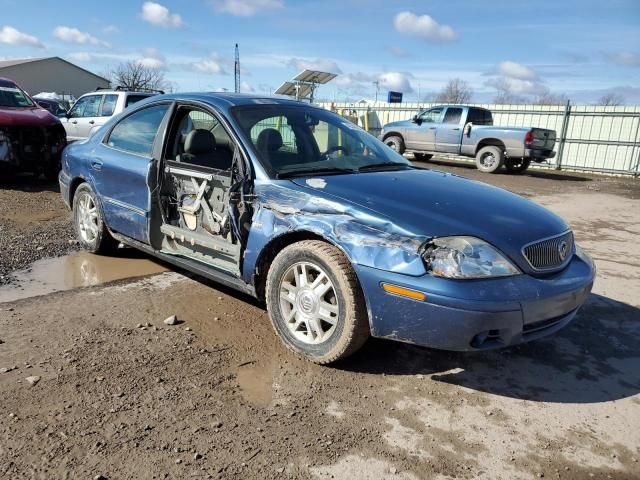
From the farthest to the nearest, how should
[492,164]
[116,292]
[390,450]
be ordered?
[492,164] → [116,292] → [390,450]

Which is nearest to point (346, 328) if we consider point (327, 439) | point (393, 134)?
point (327, 439)

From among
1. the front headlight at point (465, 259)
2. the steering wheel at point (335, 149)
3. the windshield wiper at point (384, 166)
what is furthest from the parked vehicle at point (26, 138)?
the front headlight at point (465, 259)

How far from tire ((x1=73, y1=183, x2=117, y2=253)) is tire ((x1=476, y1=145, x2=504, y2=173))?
13.3 meters

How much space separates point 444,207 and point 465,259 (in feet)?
1.55

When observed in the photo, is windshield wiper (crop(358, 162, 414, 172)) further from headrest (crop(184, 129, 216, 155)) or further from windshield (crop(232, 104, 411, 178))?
headrest (crop(184, 129, 216, 155))

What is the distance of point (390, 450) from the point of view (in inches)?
99.0

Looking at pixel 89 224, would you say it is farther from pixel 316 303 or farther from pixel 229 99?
pixel 316 303

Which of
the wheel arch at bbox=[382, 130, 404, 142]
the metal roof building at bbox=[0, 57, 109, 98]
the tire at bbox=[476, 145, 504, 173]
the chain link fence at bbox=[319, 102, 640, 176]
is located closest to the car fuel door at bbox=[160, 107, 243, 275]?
the chain link fence at bbox=[319, 102, 640, 176]

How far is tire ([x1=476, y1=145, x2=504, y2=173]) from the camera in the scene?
52.4 ft

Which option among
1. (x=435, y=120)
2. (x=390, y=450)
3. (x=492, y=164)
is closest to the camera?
(x=390, y=450)

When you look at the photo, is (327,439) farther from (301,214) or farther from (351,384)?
(301,214)

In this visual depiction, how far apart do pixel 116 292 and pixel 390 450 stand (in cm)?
290

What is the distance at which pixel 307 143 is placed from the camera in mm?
4059

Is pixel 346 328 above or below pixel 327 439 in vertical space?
above
